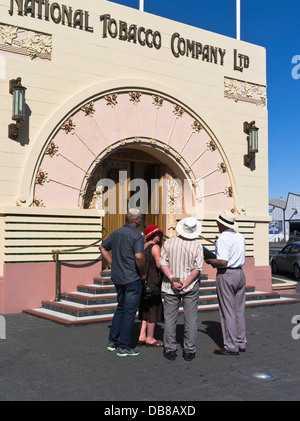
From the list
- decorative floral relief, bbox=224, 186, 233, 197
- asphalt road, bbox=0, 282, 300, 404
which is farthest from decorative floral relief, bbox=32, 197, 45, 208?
decorative floral relief, bbox=224, 186, 233, 197

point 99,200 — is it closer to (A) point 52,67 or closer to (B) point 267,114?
(A) point 52,67

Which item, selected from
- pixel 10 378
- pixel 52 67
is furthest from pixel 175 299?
pixel 52 67

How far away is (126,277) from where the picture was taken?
6.57 m

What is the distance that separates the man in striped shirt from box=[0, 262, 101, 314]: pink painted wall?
4.32 meters

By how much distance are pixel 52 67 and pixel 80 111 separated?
1097 mm

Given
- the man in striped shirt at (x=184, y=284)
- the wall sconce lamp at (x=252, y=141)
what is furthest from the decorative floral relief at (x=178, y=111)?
the man in striped shirt at (x=184, y=284)

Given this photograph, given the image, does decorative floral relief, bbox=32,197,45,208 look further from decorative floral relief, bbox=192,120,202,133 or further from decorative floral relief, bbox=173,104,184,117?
decorative floral relief, bbox=192,120,202,133

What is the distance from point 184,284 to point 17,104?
5.49m

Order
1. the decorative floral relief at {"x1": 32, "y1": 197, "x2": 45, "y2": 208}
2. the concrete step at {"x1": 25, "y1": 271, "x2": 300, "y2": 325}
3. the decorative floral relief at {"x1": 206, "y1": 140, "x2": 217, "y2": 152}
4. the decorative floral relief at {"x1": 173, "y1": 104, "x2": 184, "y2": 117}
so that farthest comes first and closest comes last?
the decorative floral relief at {"x1": 206, "y1": 140, "x2": 217, "y2": 152}, the decorative floral relief at {"x1": 173, "y1": 104, "x2": 184, "y2": 117}, the decorative floral relief at {"x1": 32, "y1": 197, "x2": 45, "y2": 208}, the concrete step at {"x1": 25, "y1": 271, "x2": 300, "y2": 325}

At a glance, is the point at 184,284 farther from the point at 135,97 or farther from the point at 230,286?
the point at 135,97

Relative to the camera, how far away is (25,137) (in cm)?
1021

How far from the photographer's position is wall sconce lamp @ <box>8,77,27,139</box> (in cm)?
973

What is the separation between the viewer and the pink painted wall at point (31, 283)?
32.0 ft
